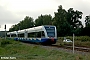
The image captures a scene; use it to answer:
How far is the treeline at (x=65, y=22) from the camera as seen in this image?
8799 cm

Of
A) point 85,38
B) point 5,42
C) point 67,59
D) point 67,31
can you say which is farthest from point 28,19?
point 67,59

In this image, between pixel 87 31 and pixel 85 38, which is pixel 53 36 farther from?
pixel 87 31

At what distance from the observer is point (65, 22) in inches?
3558

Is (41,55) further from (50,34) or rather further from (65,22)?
(65,22)

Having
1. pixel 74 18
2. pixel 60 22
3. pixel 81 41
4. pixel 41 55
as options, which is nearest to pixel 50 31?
pixel 41 55

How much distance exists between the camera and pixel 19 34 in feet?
170

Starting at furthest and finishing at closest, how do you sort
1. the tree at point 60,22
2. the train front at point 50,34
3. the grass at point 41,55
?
the tree at point 60,22 < the train front at point 50,34 < the grass at point 41,55

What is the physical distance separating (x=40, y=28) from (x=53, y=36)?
→ 238 centimetres

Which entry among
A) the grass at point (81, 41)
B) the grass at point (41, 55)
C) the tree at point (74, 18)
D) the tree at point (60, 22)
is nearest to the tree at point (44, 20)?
the tree at point (74, 18)

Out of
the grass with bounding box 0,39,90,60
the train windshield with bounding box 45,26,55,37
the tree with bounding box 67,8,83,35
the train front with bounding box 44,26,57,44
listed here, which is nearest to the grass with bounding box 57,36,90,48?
the train front with bounding box 44,26,57,44

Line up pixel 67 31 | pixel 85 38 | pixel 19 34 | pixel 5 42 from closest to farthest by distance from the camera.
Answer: pixel 5 42 → pixel 19 34 → pixel 85 38 → pixel 67 31

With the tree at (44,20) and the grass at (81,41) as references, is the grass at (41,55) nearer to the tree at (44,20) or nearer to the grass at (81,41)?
the grass at (81,41)

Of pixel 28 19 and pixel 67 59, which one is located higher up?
pixel 28 19

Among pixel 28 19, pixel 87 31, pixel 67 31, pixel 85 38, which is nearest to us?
pixel 85 38
